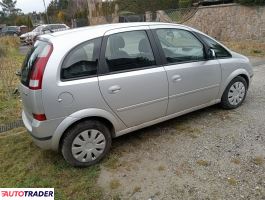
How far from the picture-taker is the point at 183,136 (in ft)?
12.8

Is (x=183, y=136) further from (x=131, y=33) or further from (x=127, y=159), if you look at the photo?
(x=131, y=33)

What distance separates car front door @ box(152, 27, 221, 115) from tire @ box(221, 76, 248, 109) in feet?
1.16

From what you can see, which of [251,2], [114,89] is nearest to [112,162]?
[114,89]

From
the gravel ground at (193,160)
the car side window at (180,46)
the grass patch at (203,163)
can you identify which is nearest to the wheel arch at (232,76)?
the gravel ground at (193,160)

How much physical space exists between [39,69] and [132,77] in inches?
42.8

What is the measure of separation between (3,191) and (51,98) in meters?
1.15

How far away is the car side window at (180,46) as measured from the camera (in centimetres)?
371

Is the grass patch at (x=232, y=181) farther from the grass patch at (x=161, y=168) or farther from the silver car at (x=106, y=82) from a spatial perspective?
the silver car at (x=106, y=82)

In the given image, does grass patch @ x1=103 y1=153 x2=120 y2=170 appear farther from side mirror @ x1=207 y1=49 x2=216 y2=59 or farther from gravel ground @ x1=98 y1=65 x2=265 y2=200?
side mirror @ x1=207 y1=49 x2=216 y2=59

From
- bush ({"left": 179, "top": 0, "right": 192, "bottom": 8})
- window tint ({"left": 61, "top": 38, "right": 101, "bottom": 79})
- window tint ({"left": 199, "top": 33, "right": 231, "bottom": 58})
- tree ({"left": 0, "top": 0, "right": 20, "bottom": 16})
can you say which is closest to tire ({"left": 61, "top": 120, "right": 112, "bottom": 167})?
window tint ({"left": 61, "top": 38, "right": 101, "bottom": 79})

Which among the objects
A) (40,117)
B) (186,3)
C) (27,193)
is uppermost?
(186,3)

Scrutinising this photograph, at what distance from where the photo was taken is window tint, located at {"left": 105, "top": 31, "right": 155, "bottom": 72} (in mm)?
3242

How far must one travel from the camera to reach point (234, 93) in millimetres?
4574

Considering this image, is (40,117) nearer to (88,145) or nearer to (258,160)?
(88,145)
